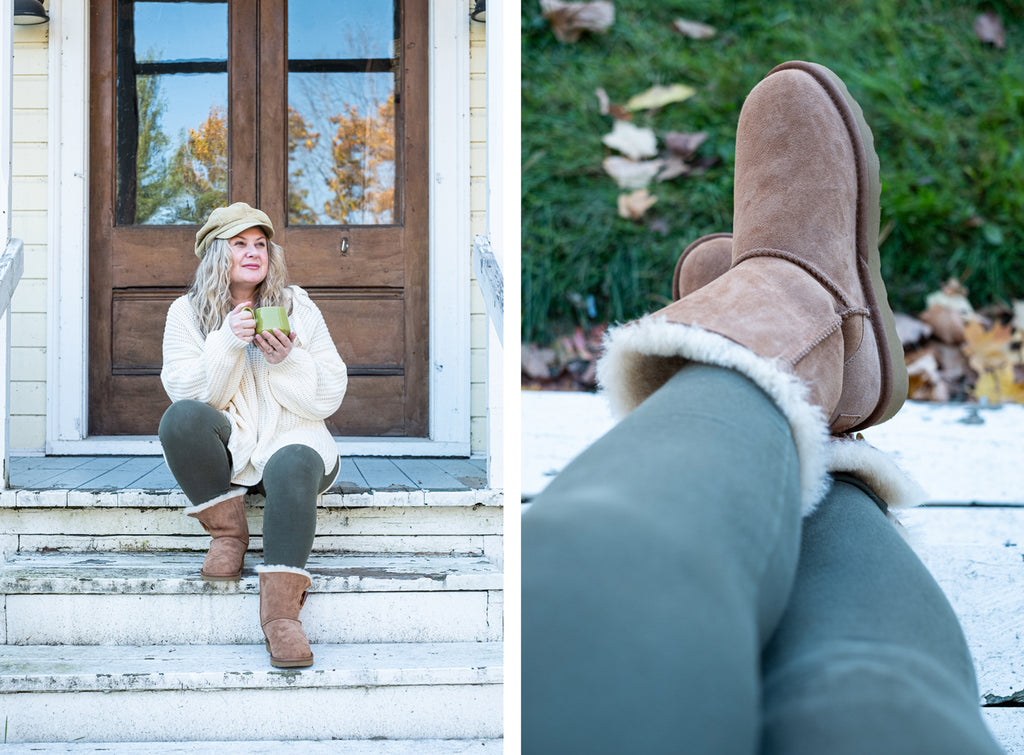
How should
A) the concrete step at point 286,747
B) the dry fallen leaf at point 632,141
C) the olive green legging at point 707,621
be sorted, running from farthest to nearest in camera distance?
the dry fallen leaf at point 632,141 → the concrete step at point 286,747 → the olive green legging at point 707,621

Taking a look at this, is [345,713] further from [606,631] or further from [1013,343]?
[1013,343]

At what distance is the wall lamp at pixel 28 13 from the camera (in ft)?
4.29

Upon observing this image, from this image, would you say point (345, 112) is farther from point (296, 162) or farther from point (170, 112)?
point (170, 112)

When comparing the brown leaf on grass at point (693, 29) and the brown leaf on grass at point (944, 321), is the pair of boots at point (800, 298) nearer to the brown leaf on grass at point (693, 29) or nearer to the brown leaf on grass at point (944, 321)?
the brown leaf on grass at point (944, 321)

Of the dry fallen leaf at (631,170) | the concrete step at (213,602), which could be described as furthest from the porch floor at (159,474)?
the dry fallen leaf at (631,170)

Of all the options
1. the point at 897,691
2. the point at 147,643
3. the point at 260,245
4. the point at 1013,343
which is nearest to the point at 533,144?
the point at 260,245

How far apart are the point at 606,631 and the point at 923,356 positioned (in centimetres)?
139

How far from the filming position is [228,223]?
3.70 ft

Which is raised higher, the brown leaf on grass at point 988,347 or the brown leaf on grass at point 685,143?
the brown leaf on grass at point 685,143

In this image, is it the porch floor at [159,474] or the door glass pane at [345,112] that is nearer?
the porch floor at [159,474]

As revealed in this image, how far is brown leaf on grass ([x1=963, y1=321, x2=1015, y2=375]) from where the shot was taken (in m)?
1.50

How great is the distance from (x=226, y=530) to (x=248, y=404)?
18cm

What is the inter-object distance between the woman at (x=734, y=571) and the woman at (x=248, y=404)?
0.68 meters

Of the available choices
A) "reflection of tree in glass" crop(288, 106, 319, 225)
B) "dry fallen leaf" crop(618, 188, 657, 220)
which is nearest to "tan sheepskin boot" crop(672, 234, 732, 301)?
"dry fallen leaf" crop(618, 188, 657, 220)
